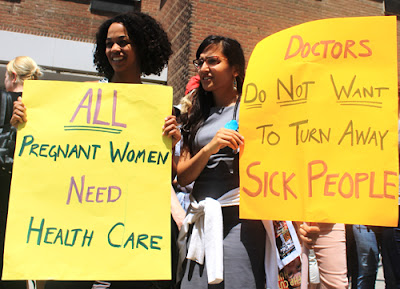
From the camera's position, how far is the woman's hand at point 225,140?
6.63 ft

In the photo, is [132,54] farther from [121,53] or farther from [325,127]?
[325,127]

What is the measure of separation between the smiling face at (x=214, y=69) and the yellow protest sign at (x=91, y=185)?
0.30m

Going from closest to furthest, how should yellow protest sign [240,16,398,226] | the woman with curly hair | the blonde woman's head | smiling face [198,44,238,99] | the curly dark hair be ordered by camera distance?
1. yellow protest sign [240,16,398,226]
2. the woman with curly hair
3. smiling face [198,44,238,99]
4. the curly dark hair
5. the blonde woman's head

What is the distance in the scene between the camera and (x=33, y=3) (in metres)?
9.52

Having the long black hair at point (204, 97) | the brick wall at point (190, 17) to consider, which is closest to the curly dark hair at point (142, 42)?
the long black hair at point (204, 97)

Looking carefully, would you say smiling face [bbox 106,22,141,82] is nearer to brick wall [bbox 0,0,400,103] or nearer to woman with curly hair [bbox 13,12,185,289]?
woman with curly hair [bbox 13,12,185,289]

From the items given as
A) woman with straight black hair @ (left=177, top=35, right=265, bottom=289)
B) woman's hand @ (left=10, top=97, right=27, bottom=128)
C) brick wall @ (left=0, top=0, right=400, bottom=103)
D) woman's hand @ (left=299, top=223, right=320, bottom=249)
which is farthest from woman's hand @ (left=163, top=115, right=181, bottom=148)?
brick wall @ (left=0, top=0, right=400, bottom=103)

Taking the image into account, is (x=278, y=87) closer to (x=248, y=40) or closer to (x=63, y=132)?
(x=63, y=132)

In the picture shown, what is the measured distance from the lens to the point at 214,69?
2303mm

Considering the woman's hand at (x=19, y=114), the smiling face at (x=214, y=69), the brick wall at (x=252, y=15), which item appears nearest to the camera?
the woman's hand at (x=19, y=114)

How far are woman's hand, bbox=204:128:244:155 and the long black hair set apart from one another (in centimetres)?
31

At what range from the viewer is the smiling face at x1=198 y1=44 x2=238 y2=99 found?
2305 millimetres

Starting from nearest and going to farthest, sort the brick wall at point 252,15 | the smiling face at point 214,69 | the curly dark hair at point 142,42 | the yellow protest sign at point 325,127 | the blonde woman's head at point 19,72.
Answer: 1. the yellow protest sign at point 325,127
2. the smiling face at point 214,69
3. the curly dark hair at point 142,42
4. the blonde woman's head at point 19,72
5. the brick wall at point 252,15

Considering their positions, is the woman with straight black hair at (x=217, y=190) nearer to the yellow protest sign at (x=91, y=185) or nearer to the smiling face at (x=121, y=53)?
the yellow protest sign at (x=91, y=185)
